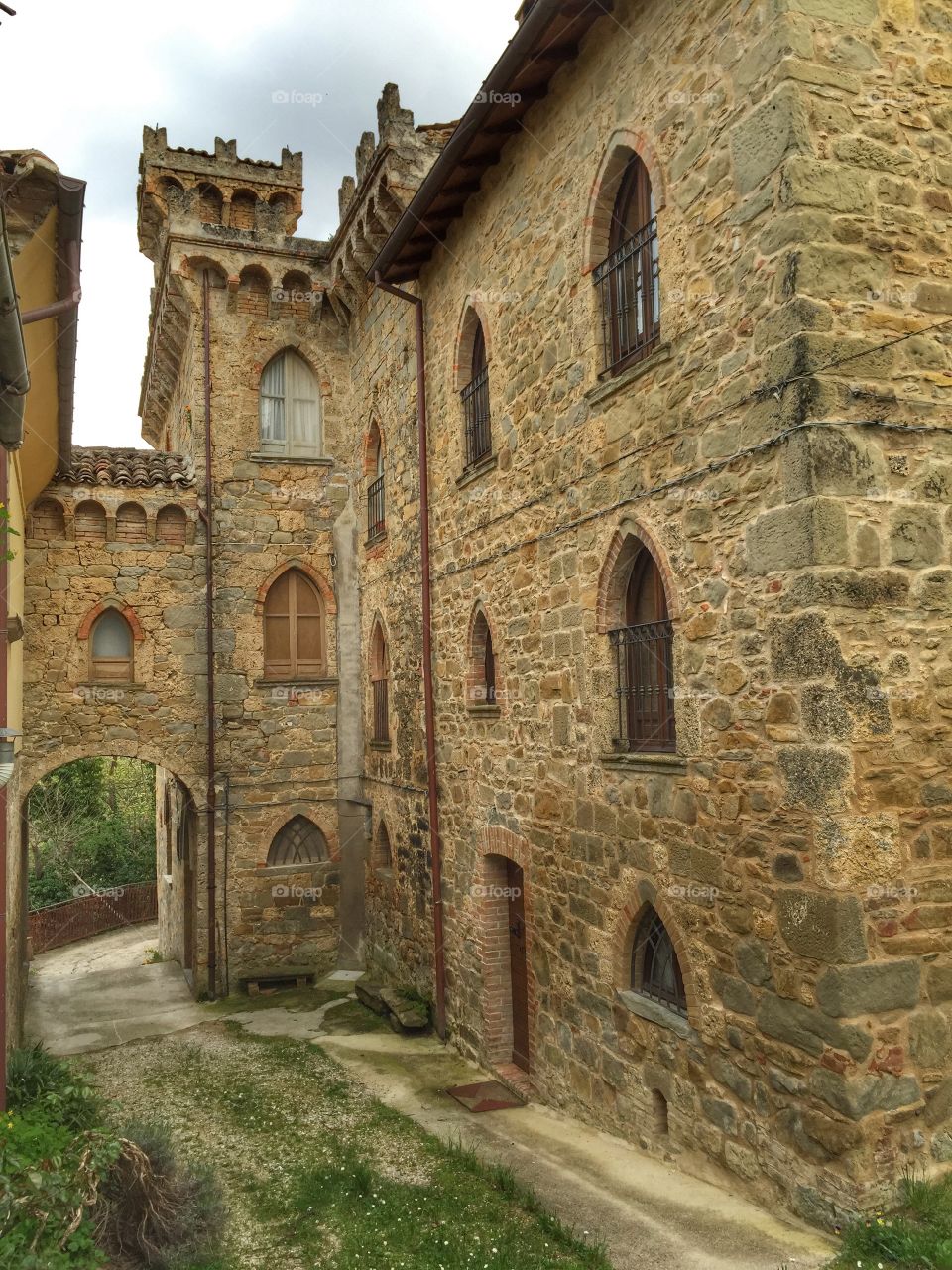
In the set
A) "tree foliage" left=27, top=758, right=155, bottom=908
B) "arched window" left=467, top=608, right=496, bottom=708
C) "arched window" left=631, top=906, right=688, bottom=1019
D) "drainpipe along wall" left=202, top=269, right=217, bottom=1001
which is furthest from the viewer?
"tree foliage" left=27, top=758, right=155, bottom=908

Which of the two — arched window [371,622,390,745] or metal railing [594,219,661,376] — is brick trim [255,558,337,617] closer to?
arched window [371,622,390,745]

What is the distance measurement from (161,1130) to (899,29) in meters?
8.39

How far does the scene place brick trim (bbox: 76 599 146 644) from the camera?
1271 cm

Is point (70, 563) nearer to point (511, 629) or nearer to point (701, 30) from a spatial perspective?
point (511, 629)

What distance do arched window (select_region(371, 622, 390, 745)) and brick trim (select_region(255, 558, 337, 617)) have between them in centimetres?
98

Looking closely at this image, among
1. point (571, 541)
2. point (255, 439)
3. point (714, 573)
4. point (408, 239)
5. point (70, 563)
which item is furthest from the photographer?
point (255, 439)

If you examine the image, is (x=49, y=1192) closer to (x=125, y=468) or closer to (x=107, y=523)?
(x=107, y=523)

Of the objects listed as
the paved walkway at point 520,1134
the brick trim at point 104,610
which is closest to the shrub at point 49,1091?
the paved walkway at point 520,1134

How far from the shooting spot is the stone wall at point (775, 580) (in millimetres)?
4988

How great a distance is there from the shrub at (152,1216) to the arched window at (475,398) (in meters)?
6.31

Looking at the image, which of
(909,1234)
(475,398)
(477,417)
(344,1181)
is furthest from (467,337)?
(909,1234)

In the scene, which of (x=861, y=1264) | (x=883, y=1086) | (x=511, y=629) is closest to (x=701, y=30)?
(x=511, y=629)

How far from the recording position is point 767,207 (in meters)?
5.30

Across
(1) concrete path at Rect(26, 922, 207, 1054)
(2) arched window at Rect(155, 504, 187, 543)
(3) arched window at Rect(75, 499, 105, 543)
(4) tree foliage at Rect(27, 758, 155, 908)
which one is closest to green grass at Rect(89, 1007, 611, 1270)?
(1) concrete path at Rect(26, 922, 207, 1054)
